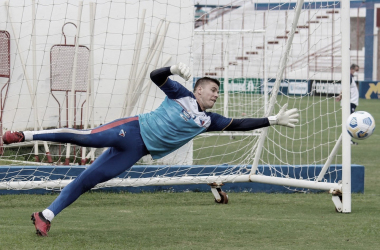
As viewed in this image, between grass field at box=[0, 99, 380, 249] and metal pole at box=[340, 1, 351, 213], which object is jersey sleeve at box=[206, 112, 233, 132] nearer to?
grass field at box=[0, 99, 380, 249]

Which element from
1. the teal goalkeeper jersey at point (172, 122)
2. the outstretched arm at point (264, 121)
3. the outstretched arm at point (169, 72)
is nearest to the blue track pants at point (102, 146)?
the teal goalkeeper jersey at point (172, 122)

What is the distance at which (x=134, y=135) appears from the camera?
6.48 m

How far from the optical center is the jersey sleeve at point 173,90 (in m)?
6.48

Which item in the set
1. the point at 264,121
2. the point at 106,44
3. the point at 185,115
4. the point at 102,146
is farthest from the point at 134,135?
the point at 106,44

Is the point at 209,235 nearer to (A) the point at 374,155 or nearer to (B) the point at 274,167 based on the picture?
(B) the point at 274,167

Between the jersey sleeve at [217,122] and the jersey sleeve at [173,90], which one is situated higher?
the jersey sleeve at [173,90]

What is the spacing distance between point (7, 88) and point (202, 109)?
4950 mm

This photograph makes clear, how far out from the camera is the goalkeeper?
6.28 m

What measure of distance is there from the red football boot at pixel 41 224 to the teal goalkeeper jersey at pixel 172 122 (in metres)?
1.22

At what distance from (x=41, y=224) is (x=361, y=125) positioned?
352cm

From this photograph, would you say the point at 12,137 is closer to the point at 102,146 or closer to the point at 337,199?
the point at 102,146

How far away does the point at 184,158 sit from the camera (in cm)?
1108

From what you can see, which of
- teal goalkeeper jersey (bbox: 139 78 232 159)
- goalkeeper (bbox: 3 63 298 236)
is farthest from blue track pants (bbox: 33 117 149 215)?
teal goalkeeper jersey (bbox: 139 78 232 159)

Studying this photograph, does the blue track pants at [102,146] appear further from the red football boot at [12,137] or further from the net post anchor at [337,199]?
the net post anchor at [337,199]
